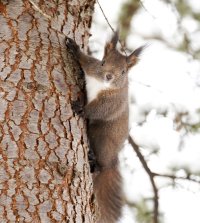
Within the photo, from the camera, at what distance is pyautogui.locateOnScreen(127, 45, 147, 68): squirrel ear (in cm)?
255

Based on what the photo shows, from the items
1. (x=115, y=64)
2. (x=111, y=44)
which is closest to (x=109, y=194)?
(x=115, y=64)

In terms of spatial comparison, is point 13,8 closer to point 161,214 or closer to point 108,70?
point 108,70

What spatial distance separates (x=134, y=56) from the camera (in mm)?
2619

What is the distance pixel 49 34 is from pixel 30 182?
2.24 feet

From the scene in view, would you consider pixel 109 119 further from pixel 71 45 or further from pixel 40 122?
pixel 40 122

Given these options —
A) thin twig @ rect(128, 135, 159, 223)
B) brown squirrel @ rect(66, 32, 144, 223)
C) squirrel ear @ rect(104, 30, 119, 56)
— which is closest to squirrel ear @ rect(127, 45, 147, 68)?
brown squirrel @ rect(66, 32, 144, 223)

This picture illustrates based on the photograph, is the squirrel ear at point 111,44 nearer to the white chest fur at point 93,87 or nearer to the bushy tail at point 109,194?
the white chest fur at point 93,87

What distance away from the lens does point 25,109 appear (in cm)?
183

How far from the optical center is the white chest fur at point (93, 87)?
232 cm

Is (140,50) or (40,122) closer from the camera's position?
(40,122)

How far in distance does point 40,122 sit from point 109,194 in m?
0.84

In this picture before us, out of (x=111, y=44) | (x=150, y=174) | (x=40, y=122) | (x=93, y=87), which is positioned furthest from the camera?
(x=150, y=174)

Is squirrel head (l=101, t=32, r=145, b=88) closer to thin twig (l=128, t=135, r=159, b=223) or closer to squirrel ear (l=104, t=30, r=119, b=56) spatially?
squirrel ear (l=104, t=30, r=119, b=56)

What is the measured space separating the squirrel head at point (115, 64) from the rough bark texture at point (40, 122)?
46cm
